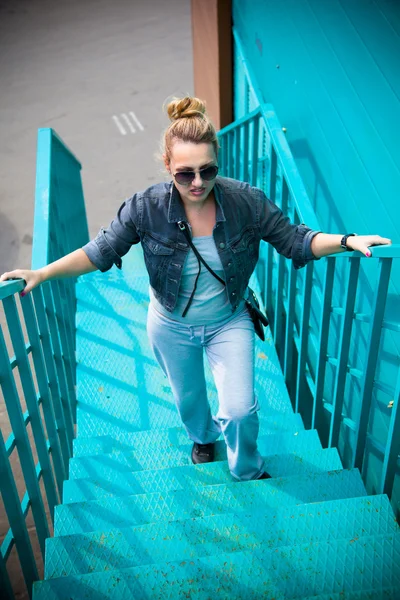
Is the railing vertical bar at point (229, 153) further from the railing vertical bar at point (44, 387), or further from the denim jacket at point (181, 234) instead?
the railing vertical bar at point (44, 387)

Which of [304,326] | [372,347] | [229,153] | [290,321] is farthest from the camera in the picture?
[229,153]

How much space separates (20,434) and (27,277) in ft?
1.93

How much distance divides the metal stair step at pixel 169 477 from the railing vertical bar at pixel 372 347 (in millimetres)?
183

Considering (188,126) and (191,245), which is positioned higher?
(188,126)

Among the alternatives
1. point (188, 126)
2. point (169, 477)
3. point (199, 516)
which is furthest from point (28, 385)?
point (188, 126)

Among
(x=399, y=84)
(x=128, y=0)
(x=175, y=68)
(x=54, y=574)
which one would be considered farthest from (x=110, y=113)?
(x=54, y=574)

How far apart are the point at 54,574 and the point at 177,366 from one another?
88cm

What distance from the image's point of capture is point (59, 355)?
2.75 m

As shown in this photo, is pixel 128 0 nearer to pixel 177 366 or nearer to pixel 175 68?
pixel 175 68

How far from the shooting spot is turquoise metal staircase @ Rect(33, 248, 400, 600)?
5.77 ft

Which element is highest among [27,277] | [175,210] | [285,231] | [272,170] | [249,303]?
[272,170]

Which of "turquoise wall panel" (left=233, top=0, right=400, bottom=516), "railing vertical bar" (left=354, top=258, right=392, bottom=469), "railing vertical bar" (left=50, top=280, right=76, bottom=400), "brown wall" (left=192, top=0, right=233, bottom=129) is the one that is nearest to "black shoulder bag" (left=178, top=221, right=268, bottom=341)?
"railing vertical bar" (left=354, top=258, right=392, bottom=469)

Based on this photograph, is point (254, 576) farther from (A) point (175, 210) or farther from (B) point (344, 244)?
(A) point (175, 210)

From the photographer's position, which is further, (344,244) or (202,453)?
(202,453)
